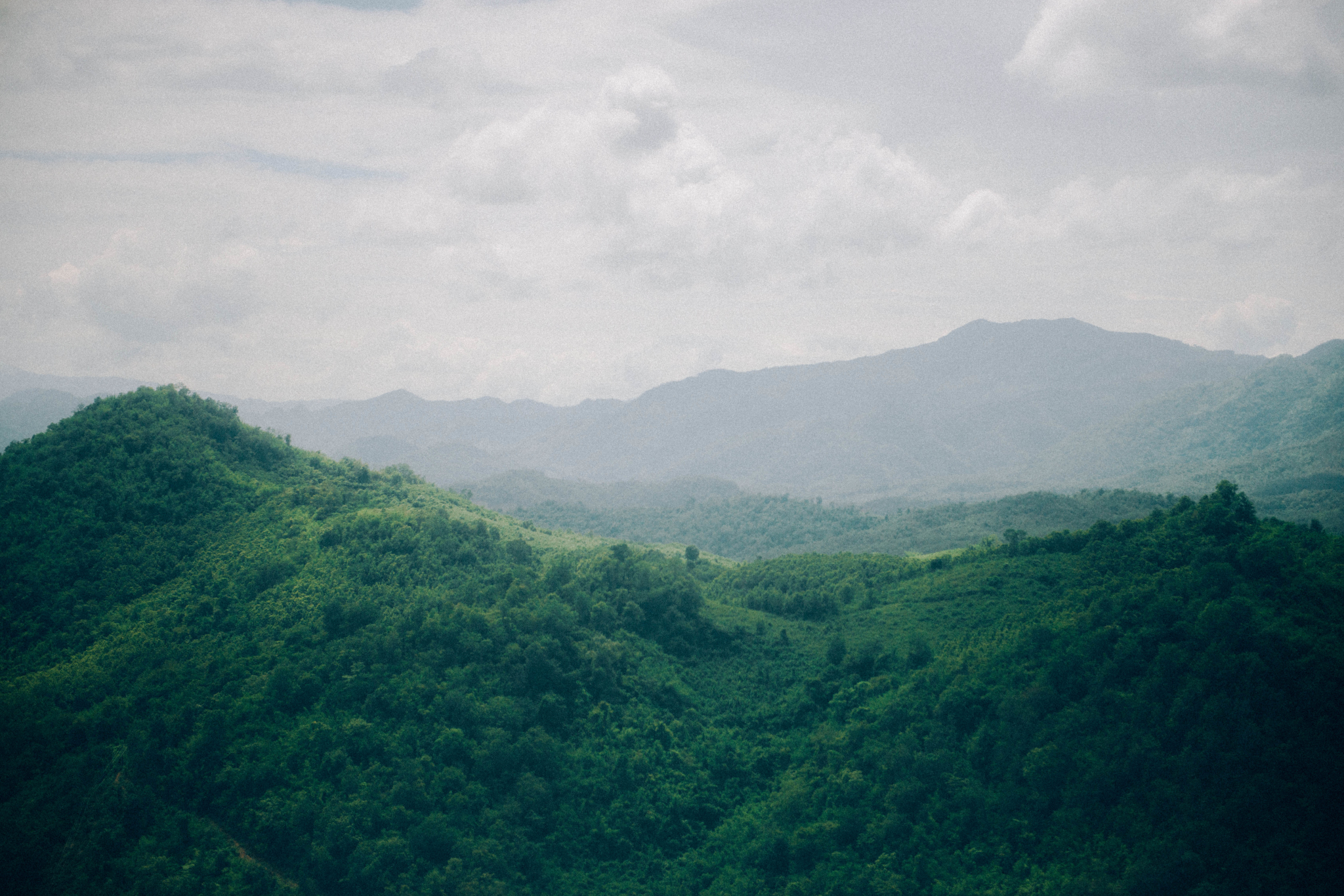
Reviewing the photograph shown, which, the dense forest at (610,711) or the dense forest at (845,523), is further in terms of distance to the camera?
the dense forest at (845,523)

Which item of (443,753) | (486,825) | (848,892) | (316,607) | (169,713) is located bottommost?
(848,892)

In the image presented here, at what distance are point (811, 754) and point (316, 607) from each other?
105 feet

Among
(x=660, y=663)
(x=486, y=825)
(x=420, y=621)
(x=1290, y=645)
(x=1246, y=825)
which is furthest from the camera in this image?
(x=660, y=663)

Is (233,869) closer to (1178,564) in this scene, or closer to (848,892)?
(848,892)

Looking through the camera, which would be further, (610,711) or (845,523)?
(845,523)

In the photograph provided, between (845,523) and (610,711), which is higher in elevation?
(845,523)

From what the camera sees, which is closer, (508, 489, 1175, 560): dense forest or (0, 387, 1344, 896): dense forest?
(0, 387, 1344, 896): dense forest

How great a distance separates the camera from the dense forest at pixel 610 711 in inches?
1467

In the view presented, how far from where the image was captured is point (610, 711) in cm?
4941

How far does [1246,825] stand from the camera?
114 feet

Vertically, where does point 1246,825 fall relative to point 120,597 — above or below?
below

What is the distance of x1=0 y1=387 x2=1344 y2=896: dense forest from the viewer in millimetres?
37250

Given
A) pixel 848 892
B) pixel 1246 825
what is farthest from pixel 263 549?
pixel 1246 825

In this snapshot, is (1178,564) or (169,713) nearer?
(169,713)
